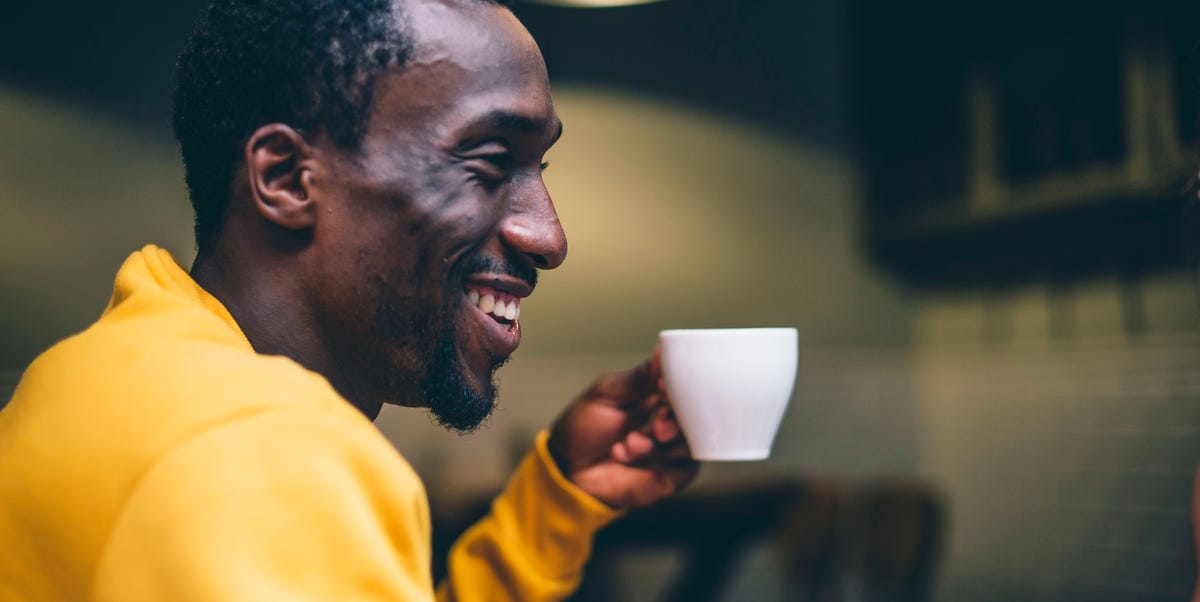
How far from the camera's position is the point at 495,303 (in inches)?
33.4

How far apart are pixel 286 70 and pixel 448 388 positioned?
269 mm

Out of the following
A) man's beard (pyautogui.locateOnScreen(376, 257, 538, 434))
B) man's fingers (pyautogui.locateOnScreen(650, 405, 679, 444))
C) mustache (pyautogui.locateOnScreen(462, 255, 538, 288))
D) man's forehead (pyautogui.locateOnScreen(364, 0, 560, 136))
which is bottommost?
man's fingers (pyautogui.locateOnScreen(650, 405, 679, 444))

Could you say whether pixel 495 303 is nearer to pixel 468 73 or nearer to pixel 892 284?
pixel 468 73

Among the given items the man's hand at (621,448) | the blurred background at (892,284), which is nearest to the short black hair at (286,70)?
the man's hand at (621,448)

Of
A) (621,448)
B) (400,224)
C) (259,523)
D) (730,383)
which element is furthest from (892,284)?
(259,523)

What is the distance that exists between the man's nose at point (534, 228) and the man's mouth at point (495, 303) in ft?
0.13

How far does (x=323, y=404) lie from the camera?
1.80 feet

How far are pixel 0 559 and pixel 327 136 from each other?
35cm

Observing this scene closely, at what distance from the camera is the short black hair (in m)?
0.78

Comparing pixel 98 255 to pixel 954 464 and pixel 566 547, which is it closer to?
pixel 566 547

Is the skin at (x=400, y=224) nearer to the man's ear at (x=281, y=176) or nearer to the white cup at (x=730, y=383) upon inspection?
the man's ear at (x=281, y=176)

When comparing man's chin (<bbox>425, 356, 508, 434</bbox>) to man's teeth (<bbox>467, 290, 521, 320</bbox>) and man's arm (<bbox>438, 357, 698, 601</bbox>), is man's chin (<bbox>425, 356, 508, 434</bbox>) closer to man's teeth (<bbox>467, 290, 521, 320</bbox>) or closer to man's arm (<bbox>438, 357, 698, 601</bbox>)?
man's teeth (<bbox>467, 290, 521, 320</bbox>)

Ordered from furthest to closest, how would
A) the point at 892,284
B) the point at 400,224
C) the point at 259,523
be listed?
1. the point at 892,284
2. the point at 400,224
3. the point at 259,523

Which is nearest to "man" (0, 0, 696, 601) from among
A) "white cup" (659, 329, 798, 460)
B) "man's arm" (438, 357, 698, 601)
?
"white cup" (659, 329, 798, 460)
